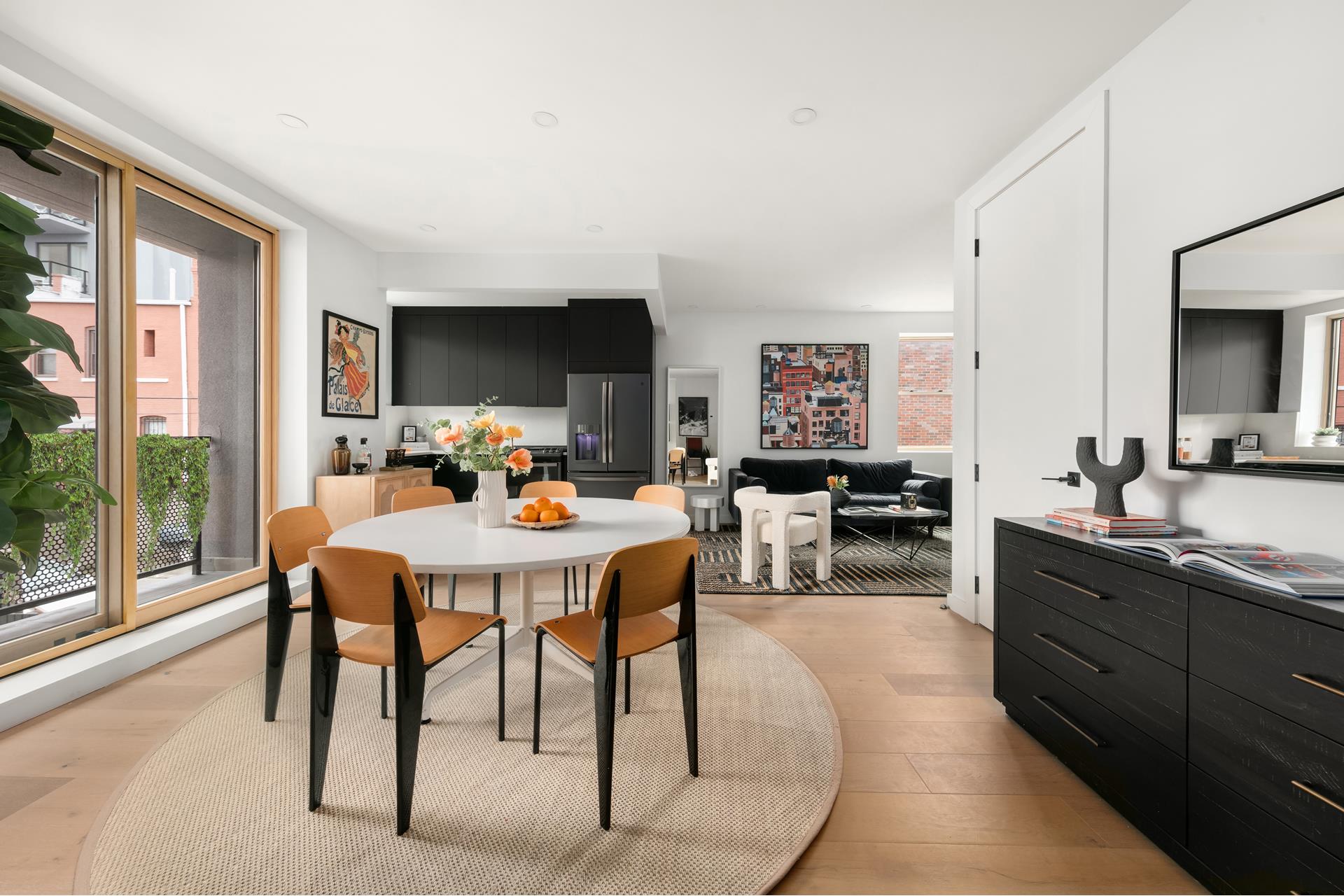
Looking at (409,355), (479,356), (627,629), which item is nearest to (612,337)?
(479,356)

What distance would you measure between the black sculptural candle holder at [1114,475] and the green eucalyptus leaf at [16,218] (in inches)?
114

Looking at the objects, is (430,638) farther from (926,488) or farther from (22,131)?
(926,488)

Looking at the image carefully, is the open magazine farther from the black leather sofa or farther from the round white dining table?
the black leather sofa

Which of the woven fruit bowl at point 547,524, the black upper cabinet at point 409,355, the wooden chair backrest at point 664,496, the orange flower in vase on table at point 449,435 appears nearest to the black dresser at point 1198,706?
the wooden chair backrest at point 664,496

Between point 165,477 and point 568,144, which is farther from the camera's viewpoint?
point 165,477

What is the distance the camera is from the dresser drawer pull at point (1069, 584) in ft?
5.49

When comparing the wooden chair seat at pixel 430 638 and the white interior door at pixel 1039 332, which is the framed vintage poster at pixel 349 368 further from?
the white interior door at pixel 1039 332

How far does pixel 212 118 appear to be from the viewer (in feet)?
8.71

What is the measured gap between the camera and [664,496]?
3.03 meters

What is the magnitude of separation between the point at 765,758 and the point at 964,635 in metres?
1.76

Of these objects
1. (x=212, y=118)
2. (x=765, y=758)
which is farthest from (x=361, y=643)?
(x=212, y=118)

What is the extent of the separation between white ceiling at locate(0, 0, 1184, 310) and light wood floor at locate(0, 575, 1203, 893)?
2.66m

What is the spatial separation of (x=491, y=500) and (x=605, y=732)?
1057mm

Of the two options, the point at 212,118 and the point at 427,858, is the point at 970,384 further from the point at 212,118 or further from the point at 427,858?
the point at 212,118
